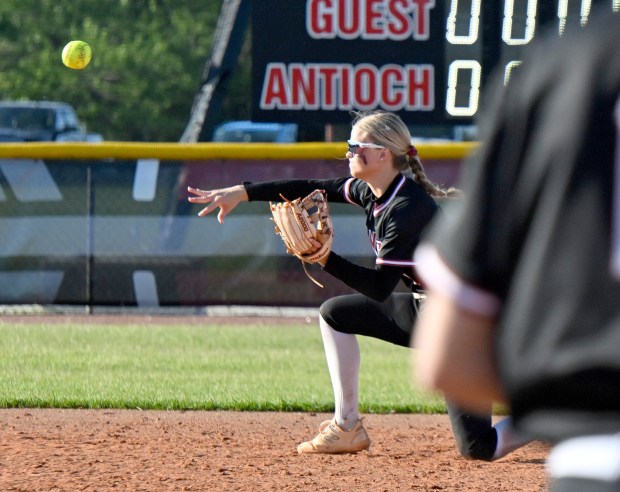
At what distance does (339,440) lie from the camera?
15.1 ft

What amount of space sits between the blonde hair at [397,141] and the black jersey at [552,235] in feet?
10.5

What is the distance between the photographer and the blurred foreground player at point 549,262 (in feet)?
3.64

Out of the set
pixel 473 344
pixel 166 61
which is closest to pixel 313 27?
pixel 473 344

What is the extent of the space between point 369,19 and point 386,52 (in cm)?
31

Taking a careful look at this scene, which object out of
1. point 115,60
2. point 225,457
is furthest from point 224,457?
point 115,60

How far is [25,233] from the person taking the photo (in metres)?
9.82

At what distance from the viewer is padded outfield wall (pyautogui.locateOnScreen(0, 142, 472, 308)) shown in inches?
385

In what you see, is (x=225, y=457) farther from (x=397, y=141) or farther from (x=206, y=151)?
(x=206, y=151)

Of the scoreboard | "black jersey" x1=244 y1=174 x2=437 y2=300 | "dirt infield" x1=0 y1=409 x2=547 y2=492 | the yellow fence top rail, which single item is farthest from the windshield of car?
"black jersey" x1=244 y1=174 x2=437 y2=300

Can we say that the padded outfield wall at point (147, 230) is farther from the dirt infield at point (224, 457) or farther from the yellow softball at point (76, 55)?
the dirt infield at point (224, 457)

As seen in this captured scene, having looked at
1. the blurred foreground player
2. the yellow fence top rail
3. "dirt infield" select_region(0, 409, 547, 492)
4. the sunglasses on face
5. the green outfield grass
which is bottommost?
the green outfield grass

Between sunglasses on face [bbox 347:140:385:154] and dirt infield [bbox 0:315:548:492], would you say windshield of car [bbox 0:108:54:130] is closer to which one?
dirt infield [bbox 0:315:548:492]

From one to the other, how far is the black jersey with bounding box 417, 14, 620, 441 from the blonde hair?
320 centimetres

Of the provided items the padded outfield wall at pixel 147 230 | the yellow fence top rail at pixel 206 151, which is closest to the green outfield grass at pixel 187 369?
the padded outfield wall at pixel 147 230
